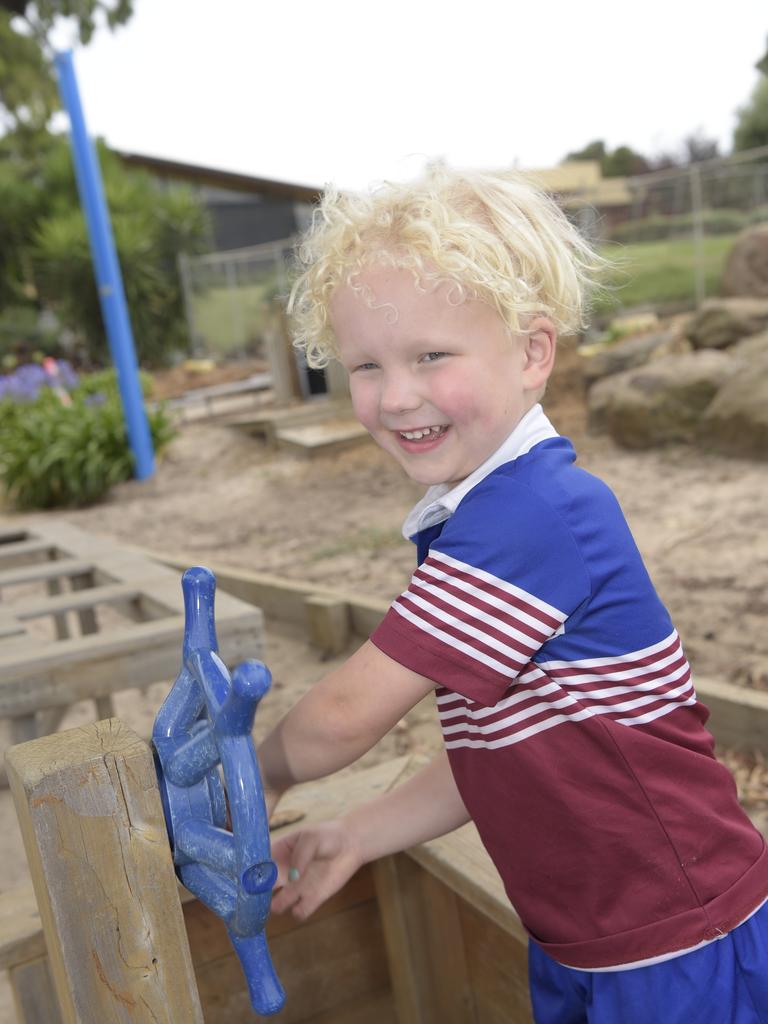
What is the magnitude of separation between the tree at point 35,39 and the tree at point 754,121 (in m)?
17.4

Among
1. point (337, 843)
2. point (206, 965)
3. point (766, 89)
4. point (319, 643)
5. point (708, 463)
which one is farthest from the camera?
point (766, 89)

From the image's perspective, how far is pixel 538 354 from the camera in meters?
1.17

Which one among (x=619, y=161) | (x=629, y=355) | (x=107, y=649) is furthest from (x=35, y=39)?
(x=619, y=161)

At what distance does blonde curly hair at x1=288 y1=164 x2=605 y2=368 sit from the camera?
1.07 metres

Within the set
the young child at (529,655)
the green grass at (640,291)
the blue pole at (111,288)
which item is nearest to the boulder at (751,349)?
the green grass at (640,291)

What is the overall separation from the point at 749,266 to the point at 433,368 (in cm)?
1046

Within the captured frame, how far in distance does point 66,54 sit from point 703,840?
9031 millimetres

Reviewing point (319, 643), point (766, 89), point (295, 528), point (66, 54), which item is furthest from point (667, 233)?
point (766, 89)

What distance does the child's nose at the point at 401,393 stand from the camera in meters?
1.09

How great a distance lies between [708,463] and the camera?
6.27 metres

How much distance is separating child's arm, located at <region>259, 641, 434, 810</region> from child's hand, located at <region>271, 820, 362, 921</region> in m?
0.30

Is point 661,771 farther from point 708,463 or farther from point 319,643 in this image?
point 708,463

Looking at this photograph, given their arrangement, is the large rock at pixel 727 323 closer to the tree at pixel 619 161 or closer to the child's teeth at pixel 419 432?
the child's teeth at pixel 419 432

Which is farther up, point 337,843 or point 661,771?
point 661,771
